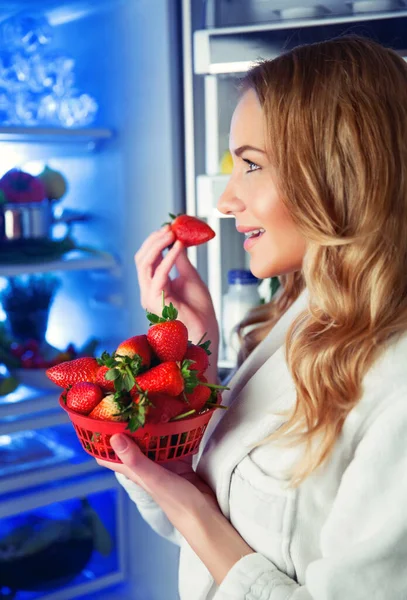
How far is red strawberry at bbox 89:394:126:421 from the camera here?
0.92m

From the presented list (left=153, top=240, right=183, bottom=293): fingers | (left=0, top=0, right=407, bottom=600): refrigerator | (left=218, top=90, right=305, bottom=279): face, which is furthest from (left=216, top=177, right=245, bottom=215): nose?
(left=0, top=0, right=407, bottom=600): refrigerator

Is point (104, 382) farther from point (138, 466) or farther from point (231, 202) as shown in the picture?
point (231, 202)

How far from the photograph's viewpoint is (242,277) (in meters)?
1.78

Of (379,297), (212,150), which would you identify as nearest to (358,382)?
(379,297)

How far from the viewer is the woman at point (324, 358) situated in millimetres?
889

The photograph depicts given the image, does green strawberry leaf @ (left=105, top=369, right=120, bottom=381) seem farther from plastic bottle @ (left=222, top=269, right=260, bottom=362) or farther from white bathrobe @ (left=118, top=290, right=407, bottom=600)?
plastic bottle @ (left=222, top=269, right=260, bottom=362)

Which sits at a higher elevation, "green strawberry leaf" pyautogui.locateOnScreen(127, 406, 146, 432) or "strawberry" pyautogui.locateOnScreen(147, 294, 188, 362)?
"strawberry" pyautogui.locateOnScreen(147, 294, 188, 362)

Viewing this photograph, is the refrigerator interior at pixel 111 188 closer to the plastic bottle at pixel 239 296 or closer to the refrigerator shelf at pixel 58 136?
the refrigerator shelf at pixel 58 136

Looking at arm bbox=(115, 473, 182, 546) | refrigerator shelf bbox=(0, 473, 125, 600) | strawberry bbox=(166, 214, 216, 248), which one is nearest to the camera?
arm bbox=(115, 473, 182, 546)

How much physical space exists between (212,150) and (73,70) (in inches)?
22.3

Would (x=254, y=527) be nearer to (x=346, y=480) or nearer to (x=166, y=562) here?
(x=346, y=480)

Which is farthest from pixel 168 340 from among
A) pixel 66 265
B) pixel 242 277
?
pixel 66 265

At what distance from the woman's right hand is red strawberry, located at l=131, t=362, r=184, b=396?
40 cm

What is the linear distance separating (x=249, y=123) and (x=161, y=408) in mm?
442
